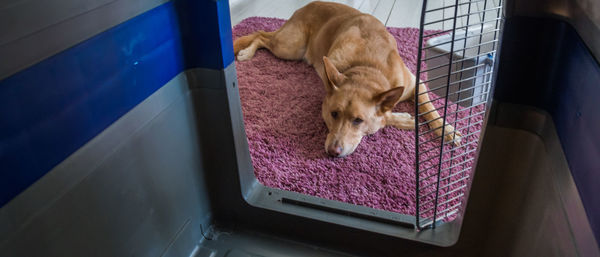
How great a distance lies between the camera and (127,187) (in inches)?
33.0

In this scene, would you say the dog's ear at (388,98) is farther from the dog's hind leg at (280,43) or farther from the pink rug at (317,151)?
the dog's hind leg at (280,43)

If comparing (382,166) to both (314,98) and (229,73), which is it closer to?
(314,98)

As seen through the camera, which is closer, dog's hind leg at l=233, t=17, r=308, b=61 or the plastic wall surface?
the plastic wall surface

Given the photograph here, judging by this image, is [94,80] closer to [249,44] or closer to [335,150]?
[335,150]

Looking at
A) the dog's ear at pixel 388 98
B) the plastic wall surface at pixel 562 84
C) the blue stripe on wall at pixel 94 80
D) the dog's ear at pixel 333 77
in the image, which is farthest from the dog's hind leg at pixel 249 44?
the plastic wall surface at pixel 562 84

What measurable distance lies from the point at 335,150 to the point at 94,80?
1.03 metres

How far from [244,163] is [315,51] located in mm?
1341

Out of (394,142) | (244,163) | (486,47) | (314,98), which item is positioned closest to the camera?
(244,163)

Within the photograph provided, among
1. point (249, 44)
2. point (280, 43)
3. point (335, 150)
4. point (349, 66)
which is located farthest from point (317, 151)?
point (249, 44)

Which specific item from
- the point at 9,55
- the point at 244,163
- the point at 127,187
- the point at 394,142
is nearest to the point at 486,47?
the point at 394,142

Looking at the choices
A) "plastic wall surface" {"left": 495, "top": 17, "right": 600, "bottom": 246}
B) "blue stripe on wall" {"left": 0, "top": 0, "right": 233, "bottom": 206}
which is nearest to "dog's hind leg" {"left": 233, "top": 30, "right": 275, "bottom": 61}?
"blue stripe on wall" {"left": 0, "top": 0, "right": 233, "bottom": 206}

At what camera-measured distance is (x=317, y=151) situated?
168 cm

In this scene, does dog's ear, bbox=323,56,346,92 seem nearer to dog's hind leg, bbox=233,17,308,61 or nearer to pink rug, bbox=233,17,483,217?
pink rug, bbox=233,17,483,217

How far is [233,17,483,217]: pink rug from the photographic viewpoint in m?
1.41
